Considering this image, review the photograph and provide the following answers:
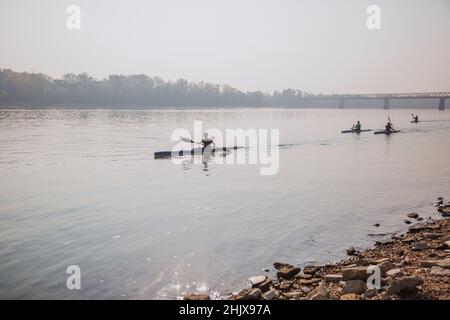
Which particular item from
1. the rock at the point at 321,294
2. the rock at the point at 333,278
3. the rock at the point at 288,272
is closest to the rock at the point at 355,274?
the rock at the point at 333,278

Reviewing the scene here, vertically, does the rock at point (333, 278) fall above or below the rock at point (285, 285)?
above

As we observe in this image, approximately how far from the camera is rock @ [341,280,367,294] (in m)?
9.71

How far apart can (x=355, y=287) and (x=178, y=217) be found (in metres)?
10.6

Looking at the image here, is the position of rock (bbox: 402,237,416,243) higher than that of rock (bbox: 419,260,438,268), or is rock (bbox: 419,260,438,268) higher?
rock (bbox: 419,260,438,268)

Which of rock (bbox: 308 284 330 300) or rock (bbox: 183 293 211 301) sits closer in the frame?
rock (bbox: 308 284 330 300)

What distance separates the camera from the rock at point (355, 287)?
9711 millimetres

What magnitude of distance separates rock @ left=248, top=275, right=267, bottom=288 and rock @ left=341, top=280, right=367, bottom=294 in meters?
2.36

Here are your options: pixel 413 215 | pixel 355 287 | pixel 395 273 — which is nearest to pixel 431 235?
pixel 413 215

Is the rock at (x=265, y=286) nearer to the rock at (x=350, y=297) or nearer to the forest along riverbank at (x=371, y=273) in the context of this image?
the forest along riverbank at (x=371, y=273)

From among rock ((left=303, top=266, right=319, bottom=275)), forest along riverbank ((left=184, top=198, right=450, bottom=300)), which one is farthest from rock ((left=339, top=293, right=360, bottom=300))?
rock ((left=303, top=266, right=319, bottom=275))

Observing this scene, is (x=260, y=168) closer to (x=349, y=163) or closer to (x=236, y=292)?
(x=349, y=163)

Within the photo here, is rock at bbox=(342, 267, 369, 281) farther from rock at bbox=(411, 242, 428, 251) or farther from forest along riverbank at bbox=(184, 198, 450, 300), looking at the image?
rock at bbox=(411, 242, 428, 251)

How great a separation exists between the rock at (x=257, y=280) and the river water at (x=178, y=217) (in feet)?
1.46

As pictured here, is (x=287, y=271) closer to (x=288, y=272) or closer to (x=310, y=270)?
(x=288, y=272)
